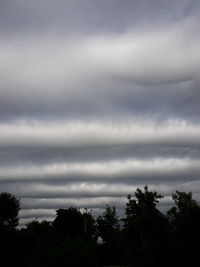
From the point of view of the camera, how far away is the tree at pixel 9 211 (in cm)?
7679

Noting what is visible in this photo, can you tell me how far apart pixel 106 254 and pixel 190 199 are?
119 ft

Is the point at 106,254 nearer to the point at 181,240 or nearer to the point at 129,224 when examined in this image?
the point at 129,224

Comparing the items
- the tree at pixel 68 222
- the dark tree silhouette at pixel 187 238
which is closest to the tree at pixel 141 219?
the dark tree silhouette at pixel 187 238

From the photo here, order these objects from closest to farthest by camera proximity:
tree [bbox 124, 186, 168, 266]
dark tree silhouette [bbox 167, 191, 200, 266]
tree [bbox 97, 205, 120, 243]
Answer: dark tree silhouette [bbox 167, 191, 200, 266] < tree [bbox 124, 186, 168, 266] < tree [bbox 97, 205, 120, 243]

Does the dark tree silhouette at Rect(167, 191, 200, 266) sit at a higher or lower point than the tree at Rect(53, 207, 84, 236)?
lower

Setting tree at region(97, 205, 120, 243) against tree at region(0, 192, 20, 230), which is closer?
tree at region(0, 192, 20, 230)

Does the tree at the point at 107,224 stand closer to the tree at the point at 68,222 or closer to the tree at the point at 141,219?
the tree at the point at 68,222

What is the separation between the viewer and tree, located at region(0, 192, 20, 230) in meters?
76.8

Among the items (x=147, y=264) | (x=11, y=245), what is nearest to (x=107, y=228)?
(x=11, y=245)

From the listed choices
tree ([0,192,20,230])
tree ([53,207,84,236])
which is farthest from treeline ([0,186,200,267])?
tree ([53,207,84,236])

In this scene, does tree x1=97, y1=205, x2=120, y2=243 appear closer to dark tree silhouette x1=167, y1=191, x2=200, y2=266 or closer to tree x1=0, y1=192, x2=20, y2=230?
tree x1=0, y1=192, x2=20, y2=230

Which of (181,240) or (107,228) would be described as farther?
(107,228)

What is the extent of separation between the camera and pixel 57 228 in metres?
127

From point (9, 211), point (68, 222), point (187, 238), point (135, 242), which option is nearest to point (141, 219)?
point (135, 242)
